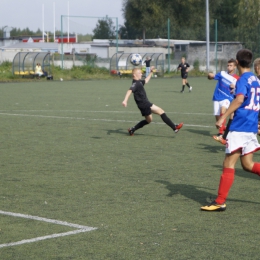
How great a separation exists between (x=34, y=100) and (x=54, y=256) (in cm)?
2048

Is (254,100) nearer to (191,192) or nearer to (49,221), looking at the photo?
(191,192)

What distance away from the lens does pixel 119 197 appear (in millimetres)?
7645

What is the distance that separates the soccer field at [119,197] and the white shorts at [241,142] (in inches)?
28.3

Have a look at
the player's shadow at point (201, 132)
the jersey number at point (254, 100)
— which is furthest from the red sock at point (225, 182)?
the player's shadow at point (201, 132)

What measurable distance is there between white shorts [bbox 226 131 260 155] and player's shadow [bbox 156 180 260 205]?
910 mm

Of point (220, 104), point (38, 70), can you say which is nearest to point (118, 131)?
point (220, 104)

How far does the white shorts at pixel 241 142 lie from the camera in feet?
22.0

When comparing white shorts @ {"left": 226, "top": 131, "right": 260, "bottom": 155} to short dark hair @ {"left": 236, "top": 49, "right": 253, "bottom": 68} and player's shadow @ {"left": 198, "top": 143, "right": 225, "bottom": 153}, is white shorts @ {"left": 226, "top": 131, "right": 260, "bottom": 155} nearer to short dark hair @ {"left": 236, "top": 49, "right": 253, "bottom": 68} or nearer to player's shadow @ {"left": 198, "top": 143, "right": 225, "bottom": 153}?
short dark hair @ {"left": 236, "top": 49, "right": 253, "bottom": 68}

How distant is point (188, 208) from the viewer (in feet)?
23.3

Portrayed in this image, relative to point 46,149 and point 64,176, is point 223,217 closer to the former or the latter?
point 64,176

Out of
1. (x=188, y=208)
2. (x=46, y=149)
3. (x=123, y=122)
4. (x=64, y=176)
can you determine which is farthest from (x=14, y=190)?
(x=123, y=122)

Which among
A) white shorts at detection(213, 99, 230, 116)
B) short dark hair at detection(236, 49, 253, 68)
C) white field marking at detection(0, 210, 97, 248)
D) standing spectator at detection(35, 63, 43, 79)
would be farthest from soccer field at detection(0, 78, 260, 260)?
standing spectator at detection(35, 63, 43, 79)

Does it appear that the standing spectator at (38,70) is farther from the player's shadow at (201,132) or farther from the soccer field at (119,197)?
the player's shadow at (201,132)

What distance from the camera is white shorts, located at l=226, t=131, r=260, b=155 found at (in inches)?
264
